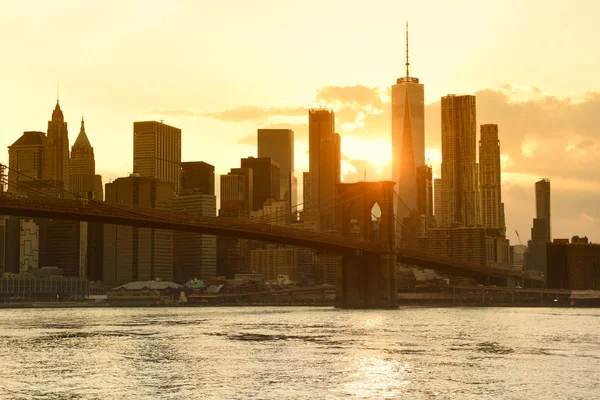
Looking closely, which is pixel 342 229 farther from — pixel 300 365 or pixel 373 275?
pixel 300 365

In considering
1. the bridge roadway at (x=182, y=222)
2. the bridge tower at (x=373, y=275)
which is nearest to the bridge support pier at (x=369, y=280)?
the bridge tower at (x=373, y=275)

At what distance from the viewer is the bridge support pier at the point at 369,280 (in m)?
111

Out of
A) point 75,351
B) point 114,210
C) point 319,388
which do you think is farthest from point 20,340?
point 319,388

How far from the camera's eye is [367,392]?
117 ft

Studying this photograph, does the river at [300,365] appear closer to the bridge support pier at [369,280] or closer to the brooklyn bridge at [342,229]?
the brooklyn bridge at [342,229]

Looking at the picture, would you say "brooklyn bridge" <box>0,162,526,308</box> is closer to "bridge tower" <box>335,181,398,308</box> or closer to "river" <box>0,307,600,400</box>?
"bridge tower" <box>335,181,398,308</box>

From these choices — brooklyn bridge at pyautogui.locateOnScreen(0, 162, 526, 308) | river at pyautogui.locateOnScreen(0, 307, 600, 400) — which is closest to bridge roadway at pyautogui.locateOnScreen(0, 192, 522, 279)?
brooklyn bridge at pyautogui.locateOnScreen(0, 162, 526, 308)

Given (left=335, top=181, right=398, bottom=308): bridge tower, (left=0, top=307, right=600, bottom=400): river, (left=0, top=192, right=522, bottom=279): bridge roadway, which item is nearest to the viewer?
(left=0, top=307, right=600, bottom=400): river

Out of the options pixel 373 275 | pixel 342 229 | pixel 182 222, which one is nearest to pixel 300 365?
pixel 182 222

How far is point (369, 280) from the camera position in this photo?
112 meters

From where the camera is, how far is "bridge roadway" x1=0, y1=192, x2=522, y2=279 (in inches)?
3013

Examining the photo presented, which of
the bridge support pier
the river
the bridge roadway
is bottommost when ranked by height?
the river

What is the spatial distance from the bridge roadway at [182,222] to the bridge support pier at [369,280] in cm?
158

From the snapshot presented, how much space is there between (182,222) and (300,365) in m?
45.8
